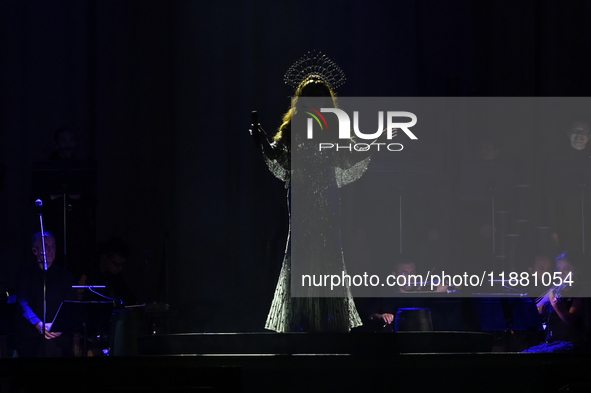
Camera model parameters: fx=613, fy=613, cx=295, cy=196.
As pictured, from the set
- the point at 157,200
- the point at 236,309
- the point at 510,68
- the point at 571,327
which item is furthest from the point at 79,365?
the point at 510,68

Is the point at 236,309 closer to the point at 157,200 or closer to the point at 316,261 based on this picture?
the point at 157,200

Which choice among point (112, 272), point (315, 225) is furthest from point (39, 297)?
point (315, 225)

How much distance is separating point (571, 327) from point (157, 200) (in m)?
3.71

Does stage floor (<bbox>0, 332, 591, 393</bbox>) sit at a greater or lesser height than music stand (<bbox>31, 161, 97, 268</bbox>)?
lesser

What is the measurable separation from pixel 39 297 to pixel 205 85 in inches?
96.2

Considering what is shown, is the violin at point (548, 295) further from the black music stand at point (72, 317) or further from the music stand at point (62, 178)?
the music stand at point (62, 178)

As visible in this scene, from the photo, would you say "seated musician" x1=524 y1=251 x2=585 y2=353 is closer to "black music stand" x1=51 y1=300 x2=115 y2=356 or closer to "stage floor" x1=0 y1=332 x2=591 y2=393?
"stage floor" x1=0 y1=332 x2=591 y2=393

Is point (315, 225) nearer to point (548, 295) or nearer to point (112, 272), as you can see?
point (548, 295)

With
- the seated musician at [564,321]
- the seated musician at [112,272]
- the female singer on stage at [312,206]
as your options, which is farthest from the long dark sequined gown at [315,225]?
the seated musician at [112,272]

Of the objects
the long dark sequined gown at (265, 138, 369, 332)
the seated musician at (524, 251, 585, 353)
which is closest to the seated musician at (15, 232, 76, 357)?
the long dark sequined gown at (265, 138, 369, 332)

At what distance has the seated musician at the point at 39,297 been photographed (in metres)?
4.82

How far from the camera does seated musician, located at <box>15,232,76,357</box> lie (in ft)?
15.8

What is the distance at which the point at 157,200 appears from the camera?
5.83m

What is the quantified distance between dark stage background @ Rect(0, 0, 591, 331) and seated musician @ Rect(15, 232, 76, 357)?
0.86 meters
